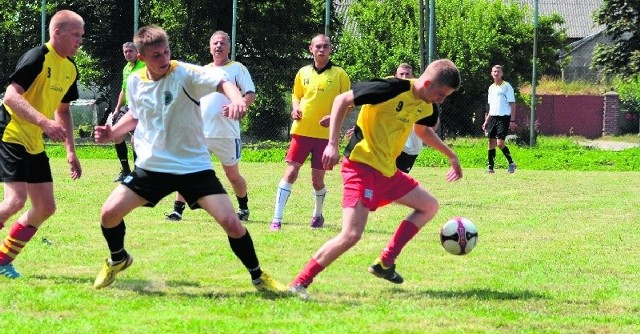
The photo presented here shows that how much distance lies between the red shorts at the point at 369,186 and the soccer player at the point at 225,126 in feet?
13.9

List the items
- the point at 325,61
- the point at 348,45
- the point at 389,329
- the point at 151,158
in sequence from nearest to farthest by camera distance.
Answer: the point at 389,329 < the point at 151,158 < the point at 325,61 < the point at 348,45

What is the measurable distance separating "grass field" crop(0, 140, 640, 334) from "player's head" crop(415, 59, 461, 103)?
140 centimetres

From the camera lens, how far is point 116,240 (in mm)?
7367

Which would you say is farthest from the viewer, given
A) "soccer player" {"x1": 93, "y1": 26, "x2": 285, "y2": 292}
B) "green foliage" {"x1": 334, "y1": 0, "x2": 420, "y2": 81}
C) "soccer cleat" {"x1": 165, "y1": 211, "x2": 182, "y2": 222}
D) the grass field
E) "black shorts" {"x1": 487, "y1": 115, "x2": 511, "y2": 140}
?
"green foliage" {"x1": 334, "y1": 0, "x2": 420, "y2": 81}

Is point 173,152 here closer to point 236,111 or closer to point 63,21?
point 236,111

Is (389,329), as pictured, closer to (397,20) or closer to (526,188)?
(526,188)

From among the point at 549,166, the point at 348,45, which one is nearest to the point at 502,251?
the point at 549,166

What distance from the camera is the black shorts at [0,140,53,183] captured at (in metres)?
7.76

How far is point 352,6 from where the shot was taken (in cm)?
3900

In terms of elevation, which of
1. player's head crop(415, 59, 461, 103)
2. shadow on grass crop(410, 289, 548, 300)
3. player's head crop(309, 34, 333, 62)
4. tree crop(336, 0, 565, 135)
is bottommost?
shadow on grass crop(410, 289, 548, 300)

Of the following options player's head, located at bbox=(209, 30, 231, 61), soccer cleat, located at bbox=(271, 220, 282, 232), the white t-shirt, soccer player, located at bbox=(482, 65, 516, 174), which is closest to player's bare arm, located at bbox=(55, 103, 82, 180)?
soccer cleat, located at bbox=(271, 220, 282, 232)

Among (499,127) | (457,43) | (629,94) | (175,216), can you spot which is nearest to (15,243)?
(175,216)

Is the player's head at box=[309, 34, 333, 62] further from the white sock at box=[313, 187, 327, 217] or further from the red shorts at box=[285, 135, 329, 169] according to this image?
the white sock at box=[313, 187, 327, 217]

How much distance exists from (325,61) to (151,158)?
487cm
